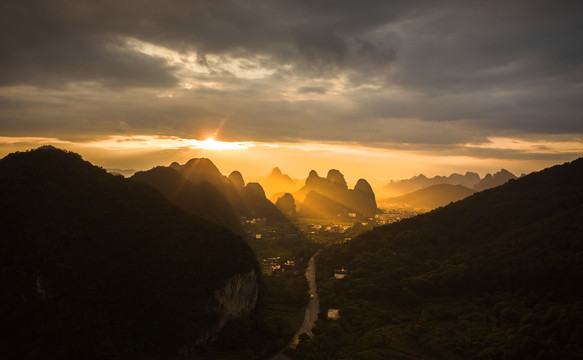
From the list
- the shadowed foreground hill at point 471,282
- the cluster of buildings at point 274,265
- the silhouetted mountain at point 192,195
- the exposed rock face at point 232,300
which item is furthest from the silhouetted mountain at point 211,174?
the exposed rock face at point 232,300

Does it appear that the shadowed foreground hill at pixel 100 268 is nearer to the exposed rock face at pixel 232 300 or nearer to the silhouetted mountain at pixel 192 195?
the exposed rock face at pixel 232 300

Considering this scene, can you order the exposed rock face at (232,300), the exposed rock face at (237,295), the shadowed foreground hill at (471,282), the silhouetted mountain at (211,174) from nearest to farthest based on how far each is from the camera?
1. the exposed rock face at (232,300)
2. the shadowed foreground hill at (471,282)
3. the exposed rock face at (237,295)
4. the silhouetted mountain at (211,174)

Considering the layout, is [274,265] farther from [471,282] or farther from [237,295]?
[471,282]

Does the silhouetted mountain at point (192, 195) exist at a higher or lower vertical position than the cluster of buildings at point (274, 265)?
higher

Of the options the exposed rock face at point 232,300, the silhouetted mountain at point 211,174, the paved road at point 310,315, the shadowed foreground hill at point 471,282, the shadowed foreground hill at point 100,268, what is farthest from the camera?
the silhouetted mountain at point 211,174

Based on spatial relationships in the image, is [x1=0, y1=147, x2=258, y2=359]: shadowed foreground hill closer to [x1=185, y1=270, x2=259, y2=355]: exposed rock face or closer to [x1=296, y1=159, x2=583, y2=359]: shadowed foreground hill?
[x1=185, y1=270, x2=259, y2=355]: exposed rock face

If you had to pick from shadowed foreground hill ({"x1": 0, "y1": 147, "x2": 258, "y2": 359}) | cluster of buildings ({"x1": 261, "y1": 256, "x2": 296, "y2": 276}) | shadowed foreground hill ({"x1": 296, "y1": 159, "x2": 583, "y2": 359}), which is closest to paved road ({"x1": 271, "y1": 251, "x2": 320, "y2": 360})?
shadowed foreground hill ({"x1": 296, "y1": 159, "x2": 583, "y2": 359})

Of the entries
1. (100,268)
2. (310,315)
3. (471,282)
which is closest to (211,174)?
(310,315)

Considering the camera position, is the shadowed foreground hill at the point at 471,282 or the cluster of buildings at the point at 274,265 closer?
the shadowed foreground hill at the point at 471,282
